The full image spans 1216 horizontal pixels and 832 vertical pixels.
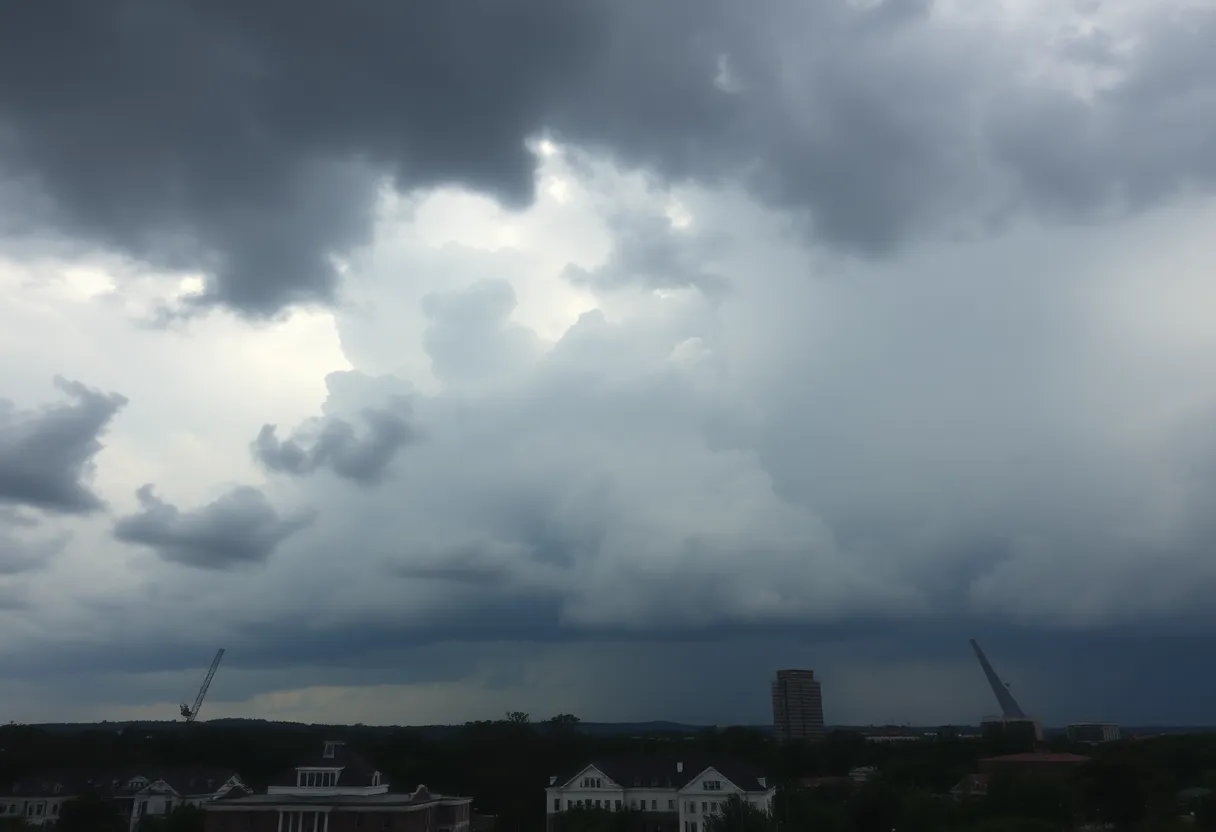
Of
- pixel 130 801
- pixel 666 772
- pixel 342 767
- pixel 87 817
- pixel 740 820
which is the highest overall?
pixel 342 767

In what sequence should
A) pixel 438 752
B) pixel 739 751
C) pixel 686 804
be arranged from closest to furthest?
pixel 686 804 < pixel 438 752 < pixel 739 751

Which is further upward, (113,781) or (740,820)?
(113,781)

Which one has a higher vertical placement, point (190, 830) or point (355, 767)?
point (355, 767)

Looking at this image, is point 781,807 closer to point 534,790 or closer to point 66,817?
point 534,790

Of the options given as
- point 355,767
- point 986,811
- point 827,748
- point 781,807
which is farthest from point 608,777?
point 827,748

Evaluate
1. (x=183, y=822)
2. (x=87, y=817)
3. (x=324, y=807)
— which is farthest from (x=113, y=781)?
(x=324, y=807)

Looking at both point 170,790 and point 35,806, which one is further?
point 35,806

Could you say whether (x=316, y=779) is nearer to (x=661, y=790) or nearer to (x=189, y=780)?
(x=661, y=790)

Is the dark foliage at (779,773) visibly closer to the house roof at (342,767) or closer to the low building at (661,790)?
the low building at (661,790)
